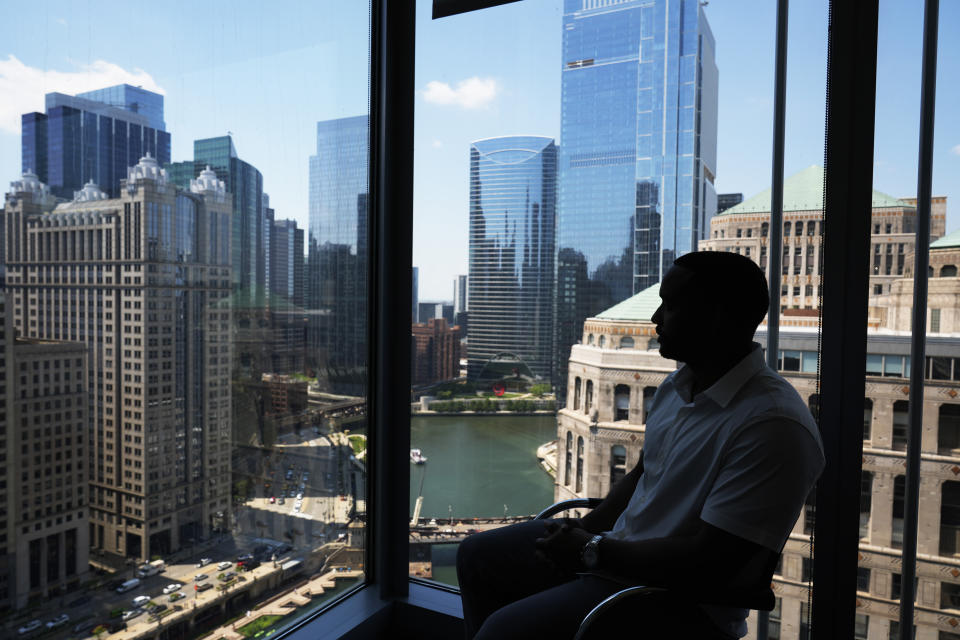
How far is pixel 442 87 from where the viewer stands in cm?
251

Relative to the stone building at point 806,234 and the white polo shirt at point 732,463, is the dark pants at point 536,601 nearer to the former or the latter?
the white polo shirt at point 732,463

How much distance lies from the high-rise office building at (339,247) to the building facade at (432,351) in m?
0.22

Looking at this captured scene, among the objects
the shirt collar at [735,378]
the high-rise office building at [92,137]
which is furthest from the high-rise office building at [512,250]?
the high-rise office building at [92,137]

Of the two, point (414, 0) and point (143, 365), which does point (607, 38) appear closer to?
point (414, 0)

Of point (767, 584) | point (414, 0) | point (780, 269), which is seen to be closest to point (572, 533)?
point (767, 584)

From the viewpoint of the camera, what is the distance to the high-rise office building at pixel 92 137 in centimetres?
131

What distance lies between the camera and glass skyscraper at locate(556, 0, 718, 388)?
207cm

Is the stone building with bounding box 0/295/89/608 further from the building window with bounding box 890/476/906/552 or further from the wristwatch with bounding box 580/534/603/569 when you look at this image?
the building window with bounding box 890/476/906/552

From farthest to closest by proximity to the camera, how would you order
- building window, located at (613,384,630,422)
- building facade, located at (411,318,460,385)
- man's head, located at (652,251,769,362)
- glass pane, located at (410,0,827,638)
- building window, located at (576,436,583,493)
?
building facade, located at (411,318,460,385), building window, located at (576,436,583,493), building window, located at (613,384,630,422), glass pane, located at (410,0,827,638), man's head, located at (652,251,769,362)

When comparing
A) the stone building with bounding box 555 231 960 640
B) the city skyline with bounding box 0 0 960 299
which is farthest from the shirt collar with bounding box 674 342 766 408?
the city skyline with bounding box 0 0 960 299

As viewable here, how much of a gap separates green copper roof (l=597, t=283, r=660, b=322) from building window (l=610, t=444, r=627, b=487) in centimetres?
51

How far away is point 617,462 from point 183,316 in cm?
162

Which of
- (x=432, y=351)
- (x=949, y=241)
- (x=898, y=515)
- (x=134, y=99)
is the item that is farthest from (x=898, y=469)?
(x=134, y=99)

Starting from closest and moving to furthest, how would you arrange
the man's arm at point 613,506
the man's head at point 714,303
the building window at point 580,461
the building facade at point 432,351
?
1. the man's head at point 714,303
2. the man's arm at point 613,506
3. the building window at point 580,461
4. the building facade at point 432,351
